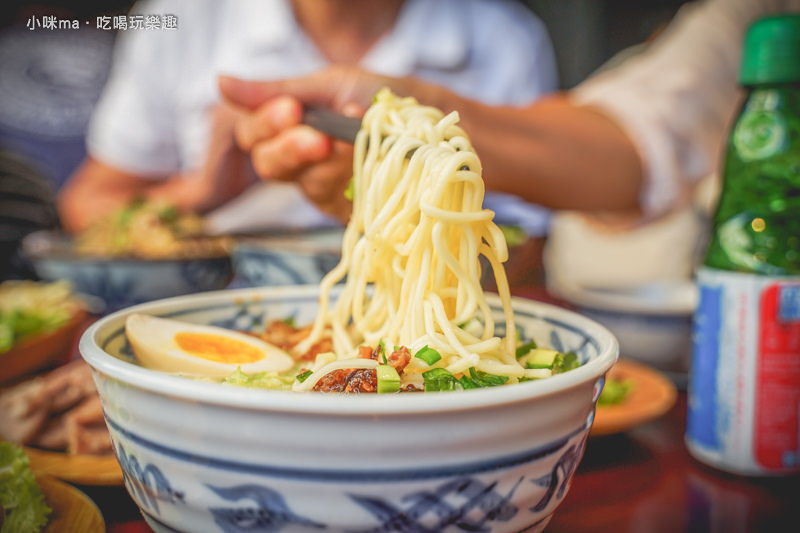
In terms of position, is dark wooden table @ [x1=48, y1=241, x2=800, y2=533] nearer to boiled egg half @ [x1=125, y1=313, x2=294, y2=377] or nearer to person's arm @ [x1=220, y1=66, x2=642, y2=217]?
boiled egg half @ [x1=125, y1=313, x2=294, y2=377]

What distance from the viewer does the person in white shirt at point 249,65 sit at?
322 centimetres

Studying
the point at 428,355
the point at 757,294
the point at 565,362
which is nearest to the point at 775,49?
the point at 757,294

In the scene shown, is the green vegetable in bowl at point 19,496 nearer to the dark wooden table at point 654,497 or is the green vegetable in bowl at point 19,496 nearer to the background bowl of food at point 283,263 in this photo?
the dark wooden table at point 654,497

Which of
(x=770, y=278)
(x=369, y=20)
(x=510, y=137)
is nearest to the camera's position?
(x=770, y=278)

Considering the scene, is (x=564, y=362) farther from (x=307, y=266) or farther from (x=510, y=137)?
(x=510, y=137)

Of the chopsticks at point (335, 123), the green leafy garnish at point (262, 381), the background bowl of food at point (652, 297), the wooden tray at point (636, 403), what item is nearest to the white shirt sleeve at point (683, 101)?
the background bowl of food at point (652, 297)

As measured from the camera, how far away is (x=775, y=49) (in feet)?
2.74

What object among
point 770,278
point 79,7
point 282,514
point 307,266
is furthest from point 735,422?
point 79,7

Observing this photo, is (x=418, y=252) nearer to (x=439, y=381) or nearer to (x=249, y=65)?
(x=439, y=381)

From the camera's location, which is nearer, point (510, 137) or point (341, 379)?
point (341, 379)

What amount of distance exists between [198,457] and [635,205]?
6.32 ft

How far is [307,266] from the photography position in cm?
125

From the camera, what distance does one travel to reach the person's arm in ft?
4.10

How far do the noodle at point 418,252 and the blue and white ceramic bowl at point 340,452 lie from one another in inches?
6.1
